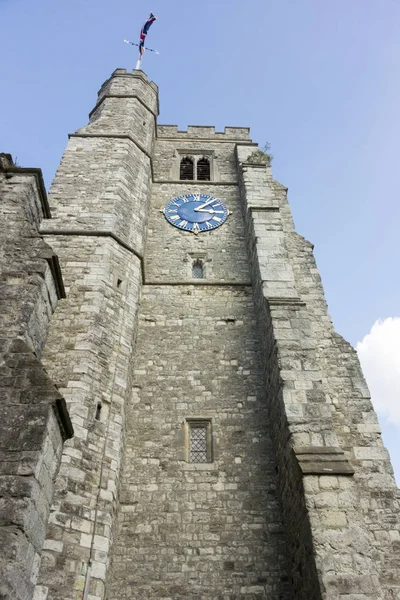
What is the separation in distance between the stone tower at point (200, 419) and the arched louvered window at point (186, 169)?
3450 mm

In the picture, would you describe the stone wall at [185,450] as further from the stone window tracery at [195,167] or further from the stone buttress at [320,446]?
the stone window tracery at [195,167]

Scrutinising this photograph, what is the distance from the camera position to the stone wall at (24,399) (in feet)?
10.8

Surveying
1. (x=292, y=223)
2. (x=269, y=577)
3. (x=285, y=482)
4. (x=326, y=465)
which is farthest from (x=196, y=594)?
(x=292, y=223)

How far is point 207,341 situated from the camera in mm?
9719

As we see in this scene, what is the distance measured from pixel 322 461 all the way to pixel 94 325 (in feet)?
13.7

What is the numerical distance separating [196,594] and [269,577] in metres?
1.04

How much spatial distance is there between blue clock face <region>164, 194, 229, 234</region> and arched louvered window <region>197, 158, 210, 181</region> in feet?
6.36

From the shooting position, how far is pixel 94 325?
8094 mm

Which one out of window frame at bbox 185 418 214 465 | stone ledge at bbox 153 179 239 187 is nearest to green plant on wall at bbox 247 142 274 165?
stone ledge at bbox 153 179 239 187

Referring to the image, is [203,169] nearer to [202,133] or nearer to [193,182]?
[193,182]

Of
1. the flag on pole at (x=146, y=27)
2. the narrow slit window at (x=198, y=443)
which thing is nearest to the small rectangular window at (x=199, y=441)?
the narrow slit window at (x=198, y=443)

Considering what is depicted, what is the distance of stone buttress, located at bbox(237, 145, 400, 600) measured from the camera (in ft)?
18.2

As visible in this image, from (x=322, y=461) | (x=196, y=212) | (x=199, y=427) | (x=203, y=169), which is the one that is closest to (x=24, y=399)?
(x=322, y=461)

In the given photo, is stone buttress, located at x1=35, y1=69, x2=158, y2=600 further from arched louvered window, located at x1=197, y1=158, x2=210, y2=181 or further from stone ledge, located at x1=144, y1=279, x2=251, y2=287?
arched louvered window, located at x1=197, y1=158, x2=210, y2=181
